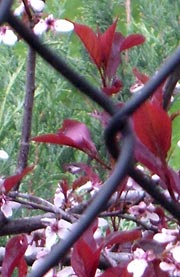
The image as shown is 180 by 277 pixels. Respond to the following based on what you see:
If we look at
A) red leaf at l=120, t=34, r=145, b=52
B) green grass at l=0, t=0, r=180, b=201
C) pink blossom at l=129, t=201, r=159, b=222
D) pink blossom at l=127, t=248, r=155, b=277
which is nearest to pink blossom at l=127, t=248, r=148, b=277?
pink blossom at l=127, t=248, r=155, b=277

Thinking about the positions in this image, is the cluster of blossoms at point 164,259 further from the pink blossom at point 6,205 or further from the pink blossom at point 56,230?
the pink blossom at point 6,205

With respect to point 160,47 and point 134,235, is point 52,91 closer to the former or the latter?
point 160,47

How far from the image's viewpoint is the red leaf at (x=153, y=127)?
90 cm

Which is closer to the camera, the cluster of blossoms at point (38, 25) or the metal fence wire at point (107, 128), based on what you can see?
the metal fence wire at point (107, 128)

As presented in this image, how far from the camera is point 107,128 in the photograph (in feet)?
2.26

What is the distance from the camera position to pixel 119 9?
12.5 ft

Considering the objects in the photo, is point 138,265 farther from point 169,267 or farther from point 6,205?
point 6,205

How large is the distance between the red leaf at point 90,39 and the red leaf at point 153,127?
398 millimetres

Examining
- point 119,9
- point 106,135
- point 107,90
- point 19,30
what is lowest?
point 119,9

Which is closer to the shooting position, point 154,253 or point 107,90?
point 154,253

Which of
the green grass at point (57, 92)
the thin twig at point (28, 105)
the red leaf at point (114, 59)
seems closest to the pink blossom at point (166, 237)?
the red leaf at point (114, 59)

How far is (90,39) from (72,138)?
22cm

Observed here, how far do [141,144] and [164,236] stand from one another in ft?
0.61

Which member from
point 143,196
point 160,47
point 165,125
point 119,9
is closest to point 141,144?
point 165,125
